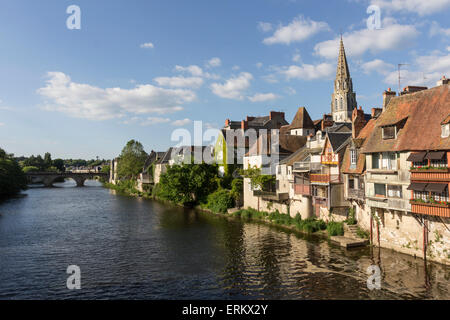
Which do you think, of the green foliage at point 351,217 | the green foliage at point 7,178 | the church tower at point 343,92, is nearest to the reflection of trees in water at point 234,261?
the green foliage at point 351,217

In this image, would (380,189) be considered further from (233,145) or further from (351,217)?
(233,145)

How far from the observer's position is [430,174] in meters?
25.1

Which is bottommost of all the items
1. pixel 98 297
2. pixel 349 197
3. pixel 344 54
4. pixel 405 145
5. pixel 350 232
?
pixel 98 297

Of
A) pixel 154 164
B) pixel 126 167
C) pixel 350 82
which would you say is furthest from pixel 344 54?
pixel 126 167

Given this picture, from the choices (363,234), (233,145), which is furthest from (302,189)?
(233,145)

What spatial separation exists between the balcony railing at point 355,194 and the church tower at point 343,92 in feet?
327

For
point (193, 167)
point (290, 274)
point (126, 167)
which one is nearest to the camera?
point (290, 274)

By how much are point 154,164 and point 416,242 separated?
86760 mm

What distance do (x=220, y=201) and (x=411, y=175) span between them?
1422 inches

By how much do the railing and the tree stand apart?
88523 millimetres

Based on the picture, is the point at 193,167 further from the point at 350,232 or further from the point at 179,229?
Answer: the point at 350,232

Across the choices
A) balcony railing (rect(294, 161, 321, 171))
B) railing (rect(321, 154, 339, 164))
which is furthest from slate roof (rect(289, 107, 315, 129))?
railing (rect(321, 154, 339, 164))

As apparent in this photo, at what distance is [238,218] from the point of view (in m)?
51.6
